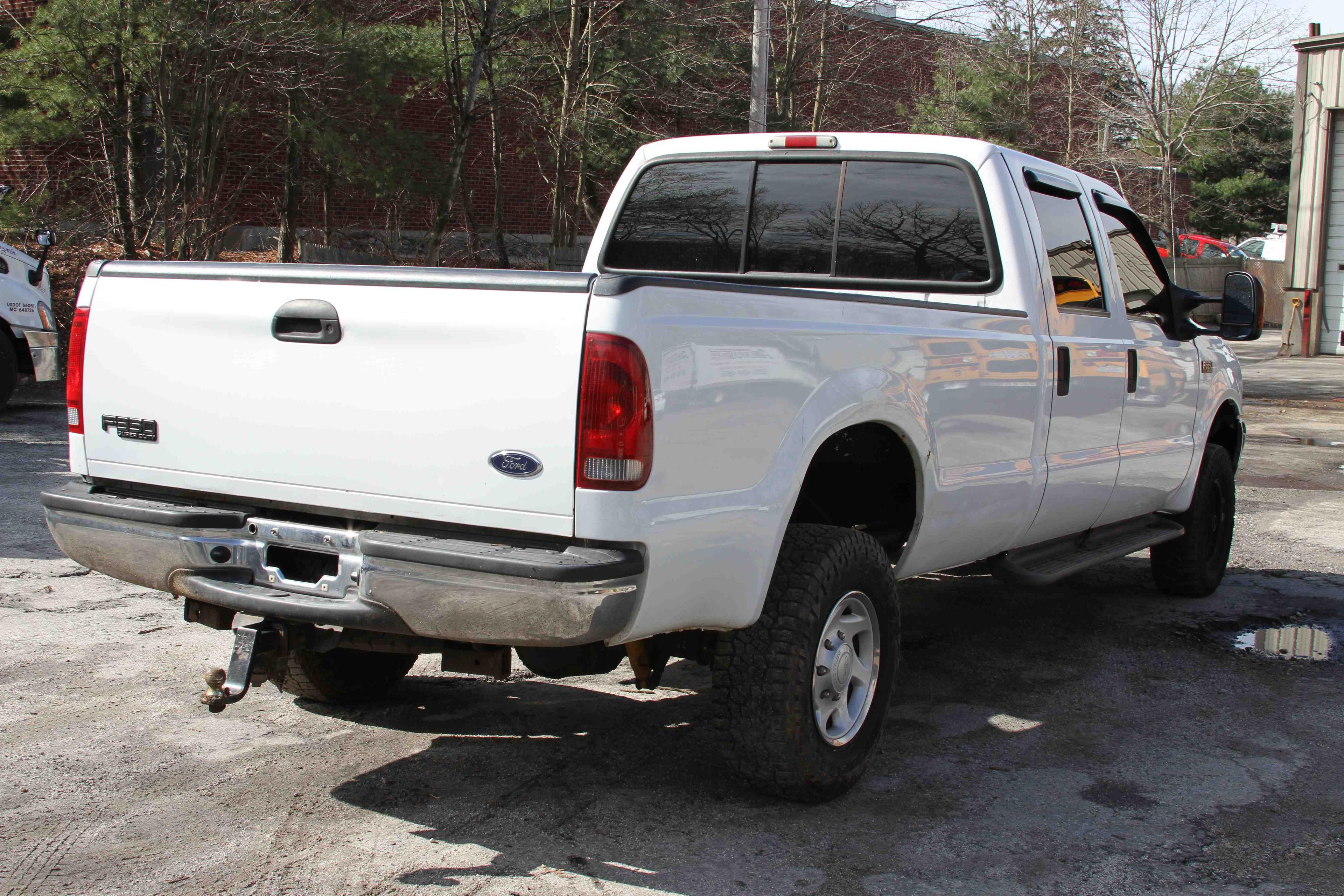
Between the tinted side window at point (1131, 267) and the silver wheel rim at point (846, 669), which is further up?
the tinted side window at point (1131, 267)

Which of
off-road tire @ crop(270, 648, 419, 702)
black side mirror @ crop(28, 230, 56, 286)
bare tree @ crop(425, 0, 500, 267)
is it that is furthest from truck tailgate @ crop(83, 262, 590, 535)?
bare tree @ crop(425, 0, 500, 267)

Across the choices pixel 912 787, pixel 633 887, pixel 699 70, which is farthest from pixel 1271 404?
pixel 633 887

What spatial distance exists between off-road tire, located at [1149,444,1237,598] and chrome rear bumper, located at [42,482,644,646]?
440cm

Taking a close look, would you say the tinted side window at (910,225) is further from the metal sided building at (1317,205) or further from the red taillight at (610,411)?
the metal sided building at (1317,205)

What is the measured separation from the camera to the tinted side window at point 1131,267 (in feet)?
19.1

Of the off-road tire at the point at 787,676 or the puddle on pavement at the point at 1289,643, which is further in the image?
the puddle on pavement at the point at 1289,643

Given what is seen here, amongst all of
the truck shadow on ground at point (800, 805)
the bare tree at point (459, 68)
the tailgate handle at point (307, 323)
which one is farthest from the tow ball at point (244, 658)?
the bare tree at point (459, 68)

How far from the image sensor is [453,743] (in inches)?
170

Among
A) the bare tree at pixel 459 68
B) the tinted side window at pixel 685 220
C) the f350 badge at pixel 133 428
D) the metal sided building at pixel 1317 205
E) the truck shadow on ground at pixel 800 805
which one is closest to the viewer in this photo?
the truck shadow on ground at pixel 800 805

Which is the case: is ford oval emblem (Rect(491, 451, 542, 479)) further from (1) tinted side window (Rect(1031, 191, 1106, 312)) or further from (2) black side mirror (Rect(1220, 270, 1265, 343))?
(2) black side mirror (Rect(1220, 270, 1265, 343))

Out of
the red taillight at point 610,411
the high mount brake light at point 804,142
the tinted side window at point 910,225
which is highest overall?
the high mount brake light at point 804,142

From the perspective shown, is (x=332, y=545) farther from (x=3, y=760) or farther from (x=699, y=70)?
(x=699, y=70)

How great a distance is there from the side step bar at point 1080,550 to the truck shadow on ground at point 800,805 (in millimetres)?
184

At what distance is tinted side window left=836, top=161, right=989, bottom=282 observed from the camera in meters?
4.98
